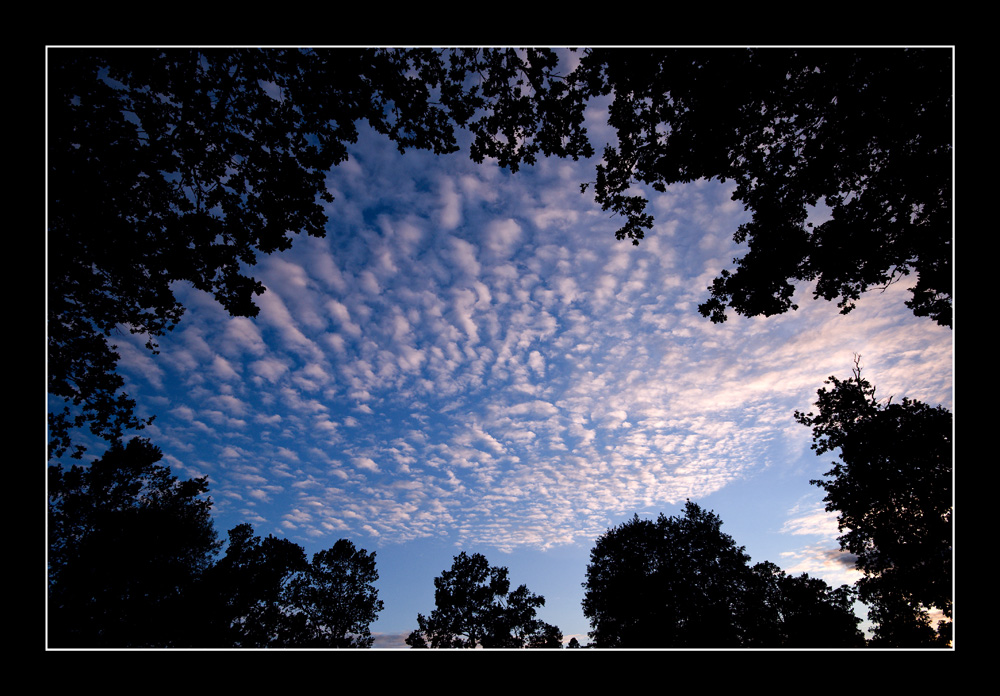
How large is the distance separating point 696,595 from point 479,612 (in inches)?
714

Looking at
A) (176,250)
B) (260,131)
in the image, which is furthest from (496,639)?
(260,131)

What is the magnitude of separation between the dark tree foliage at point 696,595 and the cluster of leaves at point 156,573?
19785mm


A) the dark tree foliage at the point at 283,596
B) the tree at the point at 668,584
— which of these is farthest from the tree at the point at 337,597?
the tree at the point at 668,584

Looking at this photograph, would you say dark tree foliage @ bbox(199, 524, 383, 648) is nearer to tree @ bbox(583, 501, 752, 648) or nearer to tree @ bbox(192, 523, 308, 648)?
tree @ bbox(192, 523, 308, 648)

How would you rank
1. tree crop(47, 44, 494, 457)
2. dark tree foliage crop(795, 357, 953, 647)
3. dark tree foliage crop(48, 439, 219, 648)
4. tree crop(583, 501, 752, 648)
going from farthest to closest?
1. tree crop(583, 501, 752, 648)
2. dark tree foliage crop(48, 439, 219, 648)
3. dark tree foliage crop(795, 357, 953, 647)
4. tree crop(47, 44, 494, 457)

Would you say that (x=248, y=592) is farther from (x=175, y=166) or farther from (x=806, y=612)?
(x=806, y=612)

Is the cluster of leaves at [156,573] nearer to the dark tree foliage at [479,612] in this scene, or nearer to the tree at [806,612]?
the dark tree foliage at [479,612]

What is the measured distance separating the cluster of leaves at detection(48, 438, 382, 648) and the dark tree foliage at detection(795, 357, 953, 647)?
27899 mm

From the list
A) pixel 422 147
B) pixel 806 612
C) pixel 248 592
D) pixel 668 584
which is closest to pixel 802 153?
pixel 422 147

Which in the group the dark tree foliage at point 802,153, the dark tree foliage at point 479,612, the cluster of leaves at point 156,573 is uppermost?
the dark tree foliage at point 802,153

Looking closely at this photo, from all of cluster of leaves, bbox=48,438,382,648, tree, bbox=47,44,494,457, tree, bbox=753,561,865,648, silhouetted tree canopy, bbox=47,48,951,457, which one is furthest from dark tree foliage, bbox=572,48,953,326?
tree, bbox=753,561,865,648

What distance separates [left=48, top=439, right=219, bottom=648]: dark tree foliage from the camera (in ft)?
A: 49.4

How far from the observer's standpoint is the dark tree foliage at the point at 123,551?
15055mm
